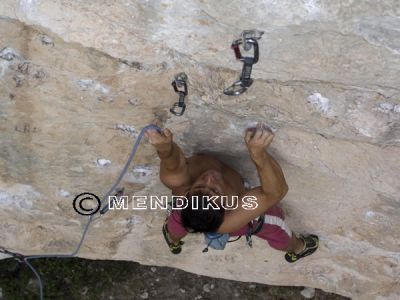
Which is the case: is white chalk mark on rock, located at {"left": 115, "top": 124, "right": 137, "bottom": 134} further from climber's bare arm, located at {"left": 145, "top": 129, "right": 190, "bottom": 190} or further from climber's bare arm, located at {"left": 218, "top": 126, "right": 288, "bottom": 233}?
climber's bare arm, located at {"left": 218, "top": 126, "right": 288, "bottom": 233}

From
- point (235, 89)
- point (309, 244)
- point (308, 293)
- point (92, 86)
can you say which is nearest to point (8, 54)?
point (92, 86)

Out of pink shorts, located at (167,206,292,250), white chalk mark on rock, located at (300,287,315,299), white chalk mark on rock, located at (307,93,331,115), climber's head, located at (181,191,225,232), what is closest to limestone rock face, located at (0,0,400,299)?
white chalk mark on rock, located at (307,93,331,115)

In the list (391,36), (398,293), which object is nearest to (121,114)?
(391,36)

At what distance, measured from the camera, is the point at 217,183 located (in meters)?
2.17

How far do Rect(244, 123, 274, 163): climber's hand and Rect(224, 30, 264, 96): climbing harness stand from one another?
8.2 inches

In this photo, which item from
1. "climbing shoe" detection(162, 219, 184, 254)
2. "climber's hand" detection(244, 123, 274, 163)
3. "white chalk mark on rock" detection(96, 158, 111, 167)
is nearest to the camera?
"climber's hand" detection(244, 123, 274, 163)

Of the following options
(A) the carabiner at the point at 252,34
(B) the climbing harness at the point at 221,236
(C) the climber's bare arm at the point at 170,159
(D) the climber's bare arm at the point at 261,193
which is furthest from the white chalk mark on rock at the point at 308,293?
(A) the carabiner at the point at 252,34

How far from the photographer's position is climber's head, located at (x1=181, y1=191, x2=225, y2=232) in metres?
2.04

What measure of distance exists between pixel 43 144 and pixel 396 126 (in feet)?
5.56

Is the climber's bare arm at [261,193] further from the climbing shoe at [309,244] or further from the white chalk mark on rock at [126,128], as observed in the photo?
the climbing shoe at [309,244]

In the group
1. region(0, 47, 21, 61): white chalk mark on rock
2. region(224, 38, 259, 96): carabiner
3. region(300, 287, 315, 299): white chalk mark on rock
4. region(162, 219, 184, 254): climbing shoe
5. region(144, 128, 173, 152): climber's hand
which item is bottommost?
region(300, 287, 315, 299): white chalk mark on rock

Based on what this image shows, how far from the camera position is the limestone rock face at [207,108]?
1.71 metres

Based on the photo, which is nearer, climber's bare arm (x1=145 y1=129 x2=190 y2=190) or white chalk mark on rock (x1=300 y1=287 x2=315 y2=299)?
climber's bare arm (x1=145 y1=129 x2=190 y2=190)

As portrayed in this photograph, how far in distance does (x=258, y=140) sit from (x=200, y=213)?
41 cm
